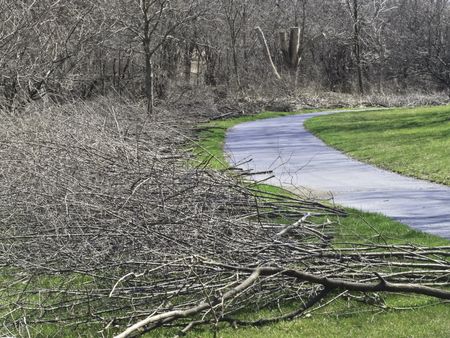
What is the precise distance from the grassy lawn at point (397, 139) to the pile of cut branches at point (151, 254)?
710 centimetres

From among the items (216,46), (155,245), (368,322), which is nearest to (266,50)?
(216,46)

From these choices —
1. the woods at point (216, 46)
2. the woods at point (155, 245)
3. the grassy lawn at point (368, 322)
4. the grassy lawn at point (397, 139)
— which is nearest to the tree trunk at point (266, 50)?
the woods at point (216, 46)

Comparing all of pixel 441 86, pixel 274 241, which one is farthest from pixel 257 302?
pixel 441 86

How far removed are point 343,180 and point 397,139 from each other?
26.0ft

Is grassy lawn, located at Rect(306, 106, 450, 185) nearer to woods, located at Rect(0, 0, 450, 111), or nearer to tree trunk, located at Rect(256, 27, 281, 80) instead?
woods, located at Rect(0, 0, 450, 111)

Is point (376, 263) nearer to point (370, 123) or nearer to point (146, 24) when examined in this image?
point (146, 24)

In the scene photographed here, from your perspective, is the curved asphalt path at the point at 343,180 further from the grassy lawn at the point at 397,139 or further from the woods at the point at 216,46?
the woods at the point at 216,46

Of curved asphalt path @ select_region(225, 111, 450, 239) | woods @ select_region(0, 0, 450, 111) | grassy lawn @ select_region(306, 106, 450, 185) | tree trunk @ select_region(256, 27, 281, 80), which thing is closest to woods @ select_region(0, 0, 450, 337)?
curved asphalt path @ select_region(225, 111, 450, 239)

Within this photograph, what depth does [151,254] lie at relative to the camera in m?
6.32

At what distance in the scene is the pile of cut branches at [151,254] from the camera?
5.71 metres

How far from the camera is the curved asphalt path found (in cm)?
1070

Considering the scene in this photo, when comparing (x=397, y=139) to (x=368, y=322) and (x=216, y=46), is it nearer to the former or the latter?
(x=368, y=322)

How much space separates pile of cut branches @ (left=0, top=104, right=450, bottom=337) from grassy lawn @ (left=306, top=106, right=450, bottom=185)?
710cm

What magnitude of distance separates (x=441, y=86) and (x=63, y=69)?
113ft
